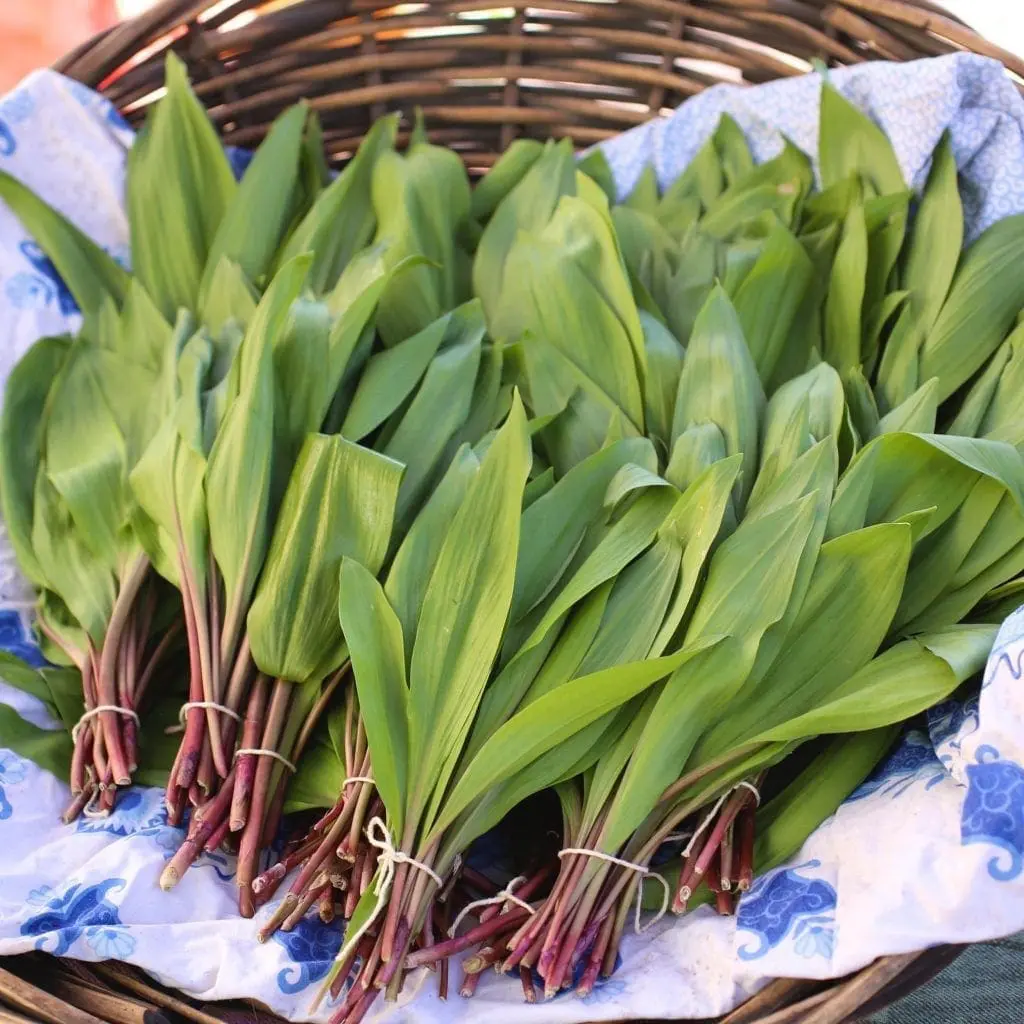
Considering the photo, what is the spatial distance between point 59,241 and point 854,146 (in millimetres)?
590

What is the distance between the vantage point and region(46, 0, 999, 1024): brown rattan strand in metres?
0.89

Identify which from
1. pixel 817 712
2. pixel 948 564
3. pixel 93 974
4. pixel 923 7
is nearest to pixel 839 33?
pixel 923 7

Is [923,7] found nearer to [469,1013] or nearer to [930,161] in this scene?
[930,161]

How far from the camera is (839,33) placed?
885 mm

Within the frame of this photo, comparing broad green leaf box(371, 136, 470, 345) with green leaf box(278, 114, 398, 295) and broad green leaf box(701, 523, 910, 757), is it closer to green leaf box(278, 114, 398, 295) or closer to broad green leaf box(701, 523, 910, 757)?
green leaf box(278, 114, 398, 295)

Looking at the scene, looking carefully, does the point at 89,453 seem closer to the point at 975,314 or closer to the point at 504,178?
the point at 504,178

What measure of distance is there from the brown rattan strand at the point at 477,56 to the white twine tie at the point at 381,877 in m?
0.66

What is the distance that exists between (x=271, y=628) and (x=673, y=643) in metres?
0.21

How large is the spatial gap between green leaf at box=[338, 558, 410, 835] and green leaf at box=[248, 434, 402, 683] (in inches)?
1.5

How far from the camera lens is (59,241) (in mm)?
827

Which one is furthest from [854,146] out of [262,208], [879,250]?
[262,208]

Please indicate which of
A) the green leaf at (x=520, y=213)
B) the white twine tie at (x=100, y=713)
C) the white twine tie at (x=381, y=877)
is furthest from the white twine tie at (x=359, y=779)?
the green leaf at (x=520, y=213)

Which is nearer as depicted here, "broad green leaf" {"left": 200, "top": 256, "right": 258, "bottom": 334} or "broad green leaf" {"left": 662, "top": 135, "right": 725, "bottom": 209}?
"broad green leaf" {"left": 200, "top": 256, "right": 258, "bottom": 334}

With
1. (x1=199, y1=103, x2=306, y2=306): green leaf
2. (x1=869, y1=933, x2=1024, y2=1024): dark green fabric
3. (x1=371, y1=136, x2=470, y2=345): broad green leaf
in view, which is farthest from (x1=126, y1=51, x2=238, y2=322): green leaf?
(x1=869, y1=933, x2=1024, y2=1024): dark green fabric
